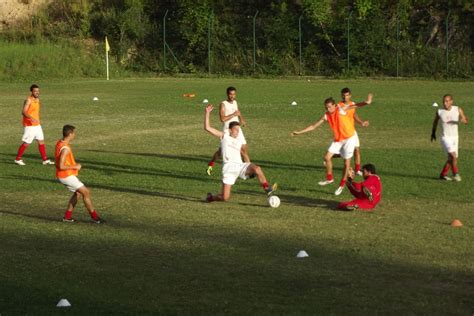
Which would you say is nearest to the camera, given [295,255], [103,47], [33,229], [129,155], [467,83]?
[295,255]

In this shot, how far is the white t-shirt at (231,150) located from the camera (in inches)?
725

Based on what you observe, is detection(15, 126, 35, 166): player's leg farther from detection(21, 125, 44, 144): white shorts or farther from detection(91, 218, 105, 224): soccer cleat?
detection(91, 218, 105, 224): soccer cleat

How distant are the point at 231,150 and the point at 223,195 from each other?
2.72 ft

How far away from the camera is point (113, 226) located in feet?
54.4

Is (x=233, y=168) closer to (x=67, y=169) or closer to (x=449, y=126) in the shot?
(x=67, y=169)

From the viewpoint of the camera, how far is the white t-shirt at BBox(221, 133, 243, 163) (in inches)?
725

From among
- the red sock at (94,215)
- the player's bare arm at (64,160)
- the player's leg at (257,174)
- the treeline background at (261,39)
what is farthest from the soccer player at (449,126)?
the treeline background at (261,39)

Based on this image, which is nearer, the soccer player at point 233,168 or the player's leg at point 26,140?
the soccer player at point 233,168

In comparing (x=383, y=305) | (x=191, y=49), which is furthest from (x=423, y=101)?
(x=383, y=305)

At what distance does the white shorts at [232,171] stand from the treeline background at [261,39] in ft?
123

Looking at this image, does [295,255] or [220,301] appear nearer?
[220,301]

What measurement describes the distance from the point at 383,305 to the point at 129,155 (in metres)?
15.0

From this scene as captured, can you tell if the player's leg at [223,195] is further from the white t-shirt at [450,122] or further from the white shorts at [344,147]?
the white t-shirt at [450,122]

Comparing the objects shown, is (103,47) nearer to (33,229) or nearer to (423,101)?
(423,101)
